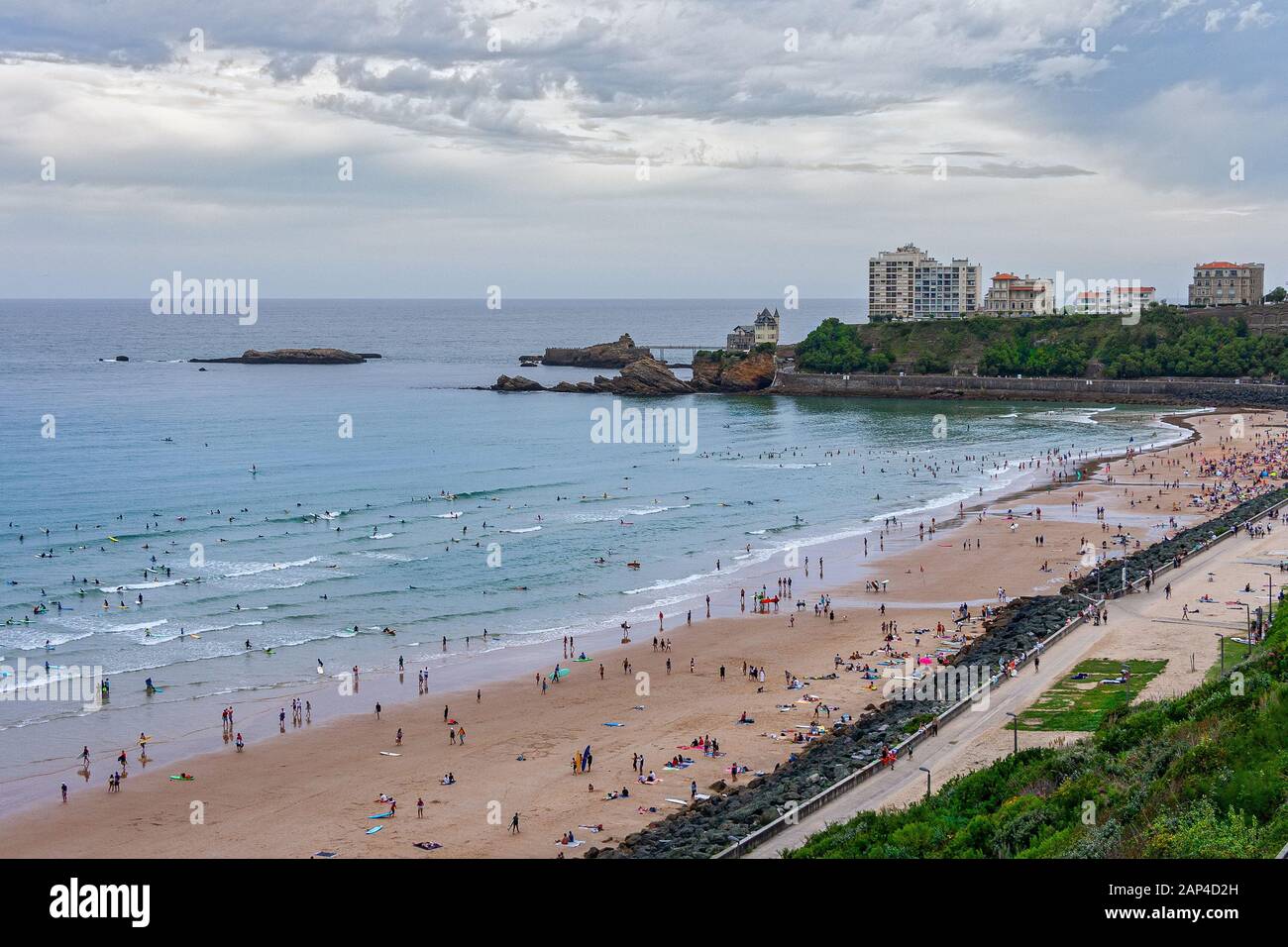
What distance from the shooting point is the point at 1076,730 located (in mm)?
31094

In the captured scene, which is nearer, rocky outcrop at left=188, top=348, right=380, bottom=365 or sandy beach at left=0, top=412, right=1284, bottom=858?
sandy beach at left=0, top=412, right=1284, bottom=858

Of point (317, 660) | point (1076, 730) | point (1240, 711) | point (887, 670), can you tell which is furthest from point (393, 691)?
point (1240, 711)

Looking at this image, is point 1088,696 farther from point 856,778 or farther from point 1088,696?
point 856,778

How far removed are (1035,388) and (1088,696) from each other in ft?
363

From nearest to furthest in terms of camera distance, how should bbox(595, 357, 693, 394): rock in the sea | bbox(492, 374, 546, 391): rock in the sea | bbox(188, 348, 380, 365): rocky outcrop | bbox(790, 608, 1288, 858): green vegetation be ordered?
bbox(790, 608, 1288, 858): green vegetation, bbox(595, 357, 693, 394): rock in the sea, bbox(492, 374, 546, 391): rock in the sea, bbox(188, 348, 380, 365): rocky outcrop

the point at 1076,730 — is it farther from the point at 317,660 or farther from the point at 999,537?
the point at 999,537

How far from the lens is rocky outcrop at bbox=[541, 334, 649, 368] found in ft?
602

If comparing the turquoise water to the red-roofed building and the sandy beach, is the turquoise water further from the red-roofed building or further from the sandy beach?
the red-roofed building

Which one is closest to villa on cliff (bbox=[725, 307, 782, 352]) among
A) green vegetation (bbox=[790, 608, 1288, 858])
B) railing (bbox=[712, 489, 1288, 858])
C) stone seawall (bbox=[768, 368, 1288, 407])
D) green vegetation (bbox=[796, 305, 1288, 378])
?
green vegetation (bbox=[796, 305, 1288, 378])

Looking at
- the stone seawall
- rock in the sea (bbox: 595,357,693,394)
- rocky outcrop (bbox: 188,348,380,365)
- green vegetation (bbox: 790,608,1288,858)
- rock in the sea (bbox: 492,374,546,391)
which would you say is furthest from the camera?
rocky outcrop (bbox: 188,348,380,365)

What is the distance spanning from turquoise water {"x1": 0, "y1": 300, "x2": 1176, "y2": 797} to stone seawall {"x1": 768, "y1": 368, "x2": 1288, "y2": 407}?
7407mm

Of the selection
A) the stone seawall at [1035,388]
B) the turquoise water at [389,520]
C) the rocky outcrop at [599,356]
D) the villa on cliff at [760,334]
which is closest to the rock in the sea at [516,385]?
the turquoise water at [389,520]

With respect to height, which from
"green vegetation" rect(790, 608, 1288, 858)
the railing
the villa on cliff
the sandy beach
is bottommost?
the sandy beach
